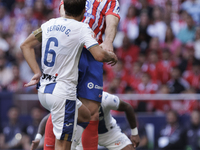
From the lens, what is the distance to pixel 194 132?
27.4 ft

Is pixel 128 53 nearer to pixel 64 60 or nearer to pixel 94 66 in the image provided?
pixel 94 66

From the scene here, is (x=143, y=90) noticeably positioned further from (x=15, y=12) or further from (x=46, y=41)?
(x=15, y=12)

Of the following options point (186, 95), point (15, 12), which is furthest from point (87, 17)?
point (15, 12)

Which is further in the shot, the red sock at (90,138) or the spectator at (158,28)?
the spectator at (158,28)

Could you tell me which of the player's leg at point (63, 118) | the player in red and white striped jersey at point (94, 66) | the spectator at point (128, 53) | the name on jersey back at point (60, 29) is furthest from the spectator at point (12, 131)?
the name on jersey back at point (60, 29)

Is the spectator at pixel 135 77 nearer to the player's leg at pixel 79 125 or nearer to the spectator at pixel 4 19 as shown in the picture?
the player's leg at pixel 79 125

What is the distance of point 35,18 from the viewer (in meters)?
12.1

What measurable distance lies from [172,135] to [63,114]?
4.88m

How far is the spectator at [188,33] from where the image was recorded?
10281mm

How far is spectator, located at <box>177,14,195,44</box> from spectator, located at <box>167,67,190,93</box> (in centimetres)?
153

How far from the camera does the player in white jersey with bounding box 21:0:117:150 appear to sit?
4.07 metres


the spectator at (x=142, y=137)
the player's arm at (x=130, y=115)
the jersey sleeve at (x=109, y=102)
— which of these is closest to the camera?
the jersey sleeve at (x=109, y=102)

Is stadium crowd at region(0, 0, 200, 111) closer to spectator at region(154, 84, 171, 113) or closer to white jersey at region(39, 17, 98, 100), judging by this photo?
spectator at region(154, 84, 171, 113)

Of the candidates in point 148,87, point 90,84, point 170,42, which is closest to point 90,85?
point 90,84
